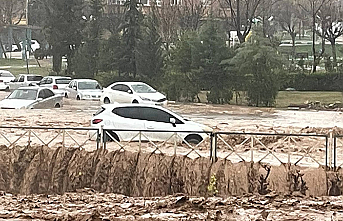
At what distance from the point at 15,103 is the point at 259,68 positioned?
14147 mm

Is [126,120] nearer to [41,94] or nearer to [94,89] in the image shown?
[41,94]

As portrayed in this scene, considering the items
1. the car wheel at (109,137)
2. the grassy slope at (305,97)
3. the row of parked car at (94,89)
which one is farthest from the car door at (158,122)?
the grassy slope at (305,97)

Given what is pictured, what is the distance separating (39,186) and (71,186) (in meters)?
0.99

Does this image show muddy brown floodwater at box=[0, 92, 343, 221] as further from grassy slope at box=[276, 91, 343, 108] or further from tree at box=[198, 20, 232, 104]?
grassy slope at box=[276, 91, 343, 108]

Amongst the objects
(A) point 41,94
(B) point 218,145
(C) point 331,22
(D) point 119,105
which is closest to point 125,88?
(A) point 41,94

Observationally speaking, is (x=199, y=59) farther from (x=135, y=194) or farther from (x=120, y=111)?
(x=135, y=194)

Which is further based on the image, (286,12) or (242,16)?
(286,12)

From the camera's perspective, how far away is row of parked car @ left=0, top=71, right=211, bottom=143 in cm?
1961

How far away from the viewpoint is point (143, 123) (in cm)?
2012

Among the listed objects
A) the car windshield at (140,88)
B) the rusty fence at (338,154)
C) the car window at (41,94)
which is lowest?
the rusty fence at (338,154)

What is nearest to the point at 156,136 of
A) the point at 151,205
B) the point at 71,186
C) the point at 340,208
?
the point at 71,186

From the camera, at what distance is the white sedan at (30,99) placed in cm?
3052

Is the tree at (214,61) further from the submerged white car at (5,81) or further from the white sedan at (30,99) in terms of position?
the submerged white car at (5,81)

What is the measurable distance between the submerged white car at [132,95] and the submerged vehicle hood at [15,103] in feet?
15.3
